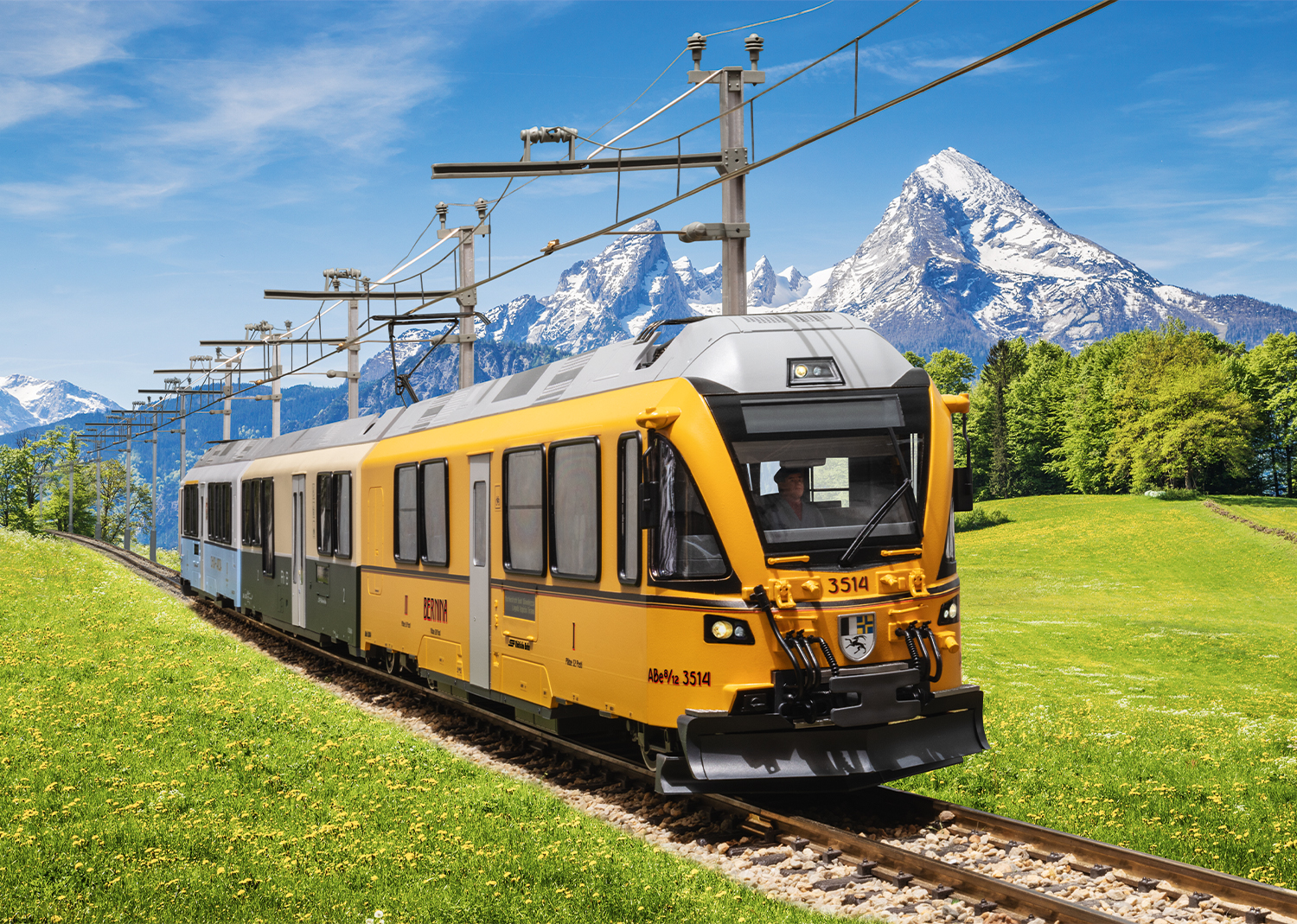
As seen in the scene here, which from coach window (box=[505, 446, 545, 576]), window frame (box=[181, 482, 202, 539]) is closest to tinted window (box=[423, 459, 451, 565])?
coach window (box=[505, 446, 545, 576])

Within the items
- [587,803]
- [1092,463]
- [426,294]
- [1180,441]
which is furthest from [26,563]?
[1092,463]

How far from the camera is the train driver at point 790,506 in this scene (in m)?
8.74

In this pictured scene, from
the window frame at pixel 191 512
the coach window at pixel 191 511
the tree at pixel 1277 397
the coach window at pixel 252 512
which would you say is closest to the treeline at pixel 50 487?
the window frame at pixel 191 512

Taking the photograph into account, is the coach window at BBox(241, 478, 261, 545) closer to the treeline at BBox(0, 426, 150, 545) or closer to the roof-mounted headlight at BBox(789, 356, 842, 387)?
the roof-mounted headlight at BBox(789, 356, 842, 387)

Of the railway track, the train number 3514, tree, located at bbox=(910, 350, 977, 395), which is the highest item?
tree, located at bbox=(910, 350, 977, 395)

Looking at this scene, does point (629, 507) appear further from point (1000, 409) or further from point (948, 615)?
point (1000, 409)

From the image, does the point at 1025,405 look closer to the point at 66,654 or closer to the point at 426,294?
the point at 426,294

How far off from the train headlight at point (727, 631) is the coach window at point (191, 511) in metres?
25.1

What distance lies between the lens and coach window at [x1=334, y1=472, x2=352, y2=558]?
17203mm

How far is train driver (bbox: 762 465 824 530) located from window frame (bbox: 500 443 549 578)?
114 inches

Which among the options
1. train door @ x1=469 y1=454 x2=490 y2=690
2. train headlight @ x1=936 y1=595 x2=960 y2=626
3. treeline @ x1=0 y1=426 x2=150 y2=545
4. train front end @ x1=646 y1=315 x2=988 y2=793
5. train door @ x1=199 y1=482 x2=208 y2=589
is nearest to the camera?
train front end @ x1=646 y1=315 x2=988 y2=793

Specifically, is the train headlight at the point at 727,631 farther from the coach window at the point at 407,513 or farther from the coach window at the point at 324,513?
the coach window at the point at 324,513

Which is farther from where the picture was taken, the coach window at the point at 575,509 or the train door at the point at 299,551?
the train door at the point at 299,551

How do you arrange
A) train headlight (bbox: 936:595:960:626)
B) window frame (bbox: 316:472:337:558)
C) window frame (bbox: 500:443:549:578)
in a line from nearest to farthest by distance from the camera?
train headlight (bbox: 936:595:960:626) < window frame (bbox: 500:443:549:578) < window frame (bbox: 316:472:337:558)
